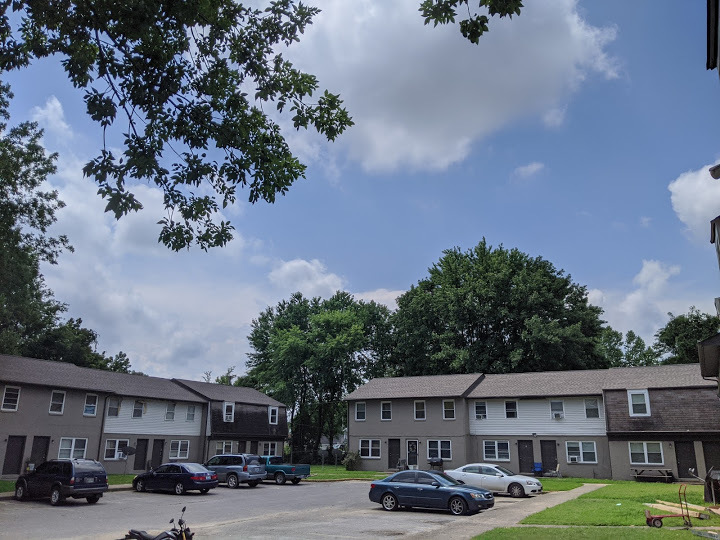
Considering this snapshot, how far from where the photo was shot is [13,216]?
26.7 meters

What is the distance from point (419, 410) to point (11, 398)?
2547 centimetres

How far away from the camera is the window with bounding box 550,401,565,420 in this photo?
36.4 metres

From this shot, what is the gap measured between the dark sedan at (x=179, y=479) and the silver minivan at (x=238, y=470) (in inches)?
120

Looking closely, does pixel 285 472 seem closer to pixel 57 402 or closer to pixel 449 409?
pixel 449 409

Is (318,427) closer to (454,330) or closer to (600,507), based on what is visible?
(454,330)

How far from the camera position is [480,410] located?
3969 centimetres

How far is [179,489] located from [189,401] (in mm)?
16068

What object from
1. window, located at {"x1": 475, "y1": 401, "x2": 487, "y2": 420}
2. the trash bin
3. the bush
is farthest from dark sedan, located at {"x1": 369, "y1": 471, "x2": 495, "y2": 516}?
the bush

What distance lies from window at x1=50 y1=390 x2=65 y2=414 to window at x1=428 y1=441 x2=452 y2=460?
23.7 metres

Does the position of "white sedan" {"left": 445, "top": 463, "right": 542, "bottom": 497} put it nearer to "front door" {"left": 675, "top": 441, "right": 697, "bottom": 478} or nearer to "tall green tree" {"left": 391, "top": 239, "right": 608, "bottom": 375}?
"front door" {"left": 675, "top": 441, "right": 697, "bottom": 478}

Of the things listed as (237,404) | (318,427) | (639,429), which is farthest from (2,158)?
(318,427)

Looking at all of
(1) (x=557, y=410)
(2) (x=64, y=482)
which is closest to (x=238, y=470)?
(2) (x=64, y=482)

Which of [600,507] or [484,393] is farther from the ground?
[484,393]

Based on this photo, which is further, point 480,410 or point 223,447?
point 223,447
